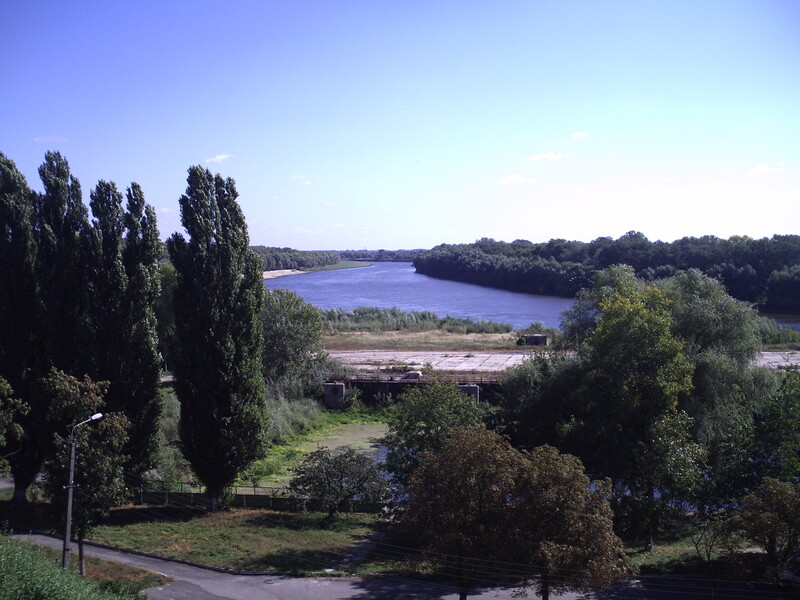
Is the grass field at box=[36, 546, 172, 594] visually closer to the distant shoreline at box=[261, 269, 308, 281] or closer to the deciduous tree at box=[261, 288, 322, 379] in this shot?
the deciduous tree at box=[261, 288, 322, 379]

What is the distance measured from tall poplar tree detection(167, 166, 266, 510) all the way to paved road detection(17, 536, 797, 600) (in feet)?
15.0

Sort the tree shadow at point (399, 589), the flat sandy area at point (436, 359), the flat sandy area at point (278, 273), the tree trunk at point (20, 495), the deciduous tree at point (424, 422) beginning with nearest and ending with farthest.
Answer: the tree shadow at point (399, 589) < the deciduous tree at point (424, 422) < the tree trunk at point (20, 495) < the flat sandy area at point (436, 359) < the flat sandy area at point (278, 273)

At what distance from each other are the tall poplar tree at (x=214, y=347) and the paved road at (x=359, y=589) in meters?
4.58

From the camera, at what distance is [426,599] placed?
1420cm

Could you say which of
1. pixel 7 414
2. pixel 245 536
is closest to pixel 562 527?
pixel 245 536

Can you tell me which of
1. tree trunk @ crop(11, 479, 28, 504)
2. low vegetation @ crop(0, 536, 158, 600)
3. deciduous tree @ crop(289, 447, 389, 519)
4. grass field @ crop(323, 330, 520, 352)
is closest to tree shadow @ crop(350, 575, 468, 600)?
low vegetation @ crop(0, 536, 158, 600)

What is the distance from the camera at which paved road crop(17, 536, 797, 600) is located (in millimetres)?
14125

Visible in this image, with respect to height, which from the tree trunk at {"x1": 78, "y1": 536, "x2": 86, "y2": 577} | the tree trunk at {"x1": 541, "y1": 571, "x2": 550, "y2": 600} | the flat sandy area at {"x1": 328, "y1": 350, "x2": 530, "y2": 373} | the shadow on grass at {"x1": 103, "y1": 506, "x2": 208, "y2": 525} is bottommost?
the shadow on grass at {"x1": 103, "y1": 506, "x2": 208, "y2": 525}

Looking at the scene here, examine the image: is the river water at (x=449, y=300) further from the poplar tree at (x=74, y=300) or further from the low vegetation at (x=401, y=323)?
the poplar tree at (x=74, y=300)

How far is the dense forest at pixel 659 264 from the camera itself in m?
68.9

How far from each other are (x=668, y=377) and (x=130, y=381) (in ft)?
50.9

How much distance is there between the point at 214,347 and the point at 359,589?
826 centimetres

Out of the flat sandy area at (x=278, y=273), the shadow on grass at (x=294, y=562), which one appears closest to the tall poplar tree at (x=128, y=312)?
the shadow on grass at (x=294, y=562)

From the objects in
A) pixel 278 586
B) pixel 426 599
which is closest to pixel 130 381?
pixel 278 586
